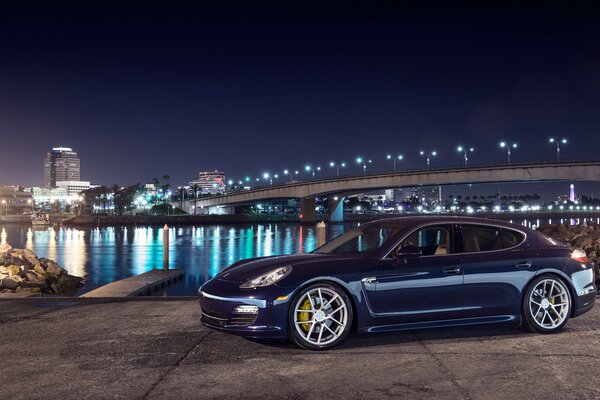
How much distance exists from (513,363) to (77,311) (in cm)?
574

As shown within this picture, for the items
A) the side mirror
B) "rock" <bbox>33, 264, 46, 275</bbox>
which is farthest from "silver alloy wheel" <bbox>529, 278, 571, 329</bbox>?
"rock" <bbox>33, 264, 46, 275</bbox>

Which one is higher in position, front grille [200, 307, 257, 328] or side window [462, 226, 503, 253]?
side window [462, 226, 503, 253]

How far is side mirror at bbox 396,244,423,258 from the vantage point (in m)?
5.78

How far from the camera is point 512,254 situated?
623 cm

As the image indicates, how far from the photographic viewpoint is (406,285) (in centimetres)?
570

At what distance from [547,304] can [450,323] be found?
4.15 ft

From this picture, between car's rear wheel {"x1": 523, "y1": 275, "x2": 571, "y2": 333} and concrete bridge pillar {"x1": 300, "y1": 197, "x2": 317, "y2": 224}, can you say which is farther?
concrete bridge pillar {"x1": 300, "y1": 197, "x2": 317, "y2": 224}

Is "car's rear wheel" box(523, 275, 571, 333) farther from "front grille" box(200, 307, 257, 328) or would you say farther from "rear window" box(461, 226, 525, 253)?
"front grille" box(200, 307, 257, 328)

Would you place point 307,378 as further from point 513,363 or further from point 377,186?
point 377,186

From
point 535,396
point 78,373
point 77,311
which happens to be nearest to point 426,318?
point 535,396

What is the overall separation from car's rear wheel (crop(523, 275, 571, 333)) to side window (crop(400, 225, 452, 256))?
105 cm

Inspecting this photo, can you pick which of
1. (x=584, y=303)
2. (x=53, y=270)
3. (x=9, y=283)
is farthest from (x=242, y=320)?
(x=53, y=270)

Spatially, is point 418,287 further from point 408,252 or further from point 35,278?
point 35,278

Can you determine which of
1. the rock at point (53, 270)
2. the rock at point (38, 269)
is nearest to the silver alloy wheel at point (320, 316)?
the rock at point (38, 269)
